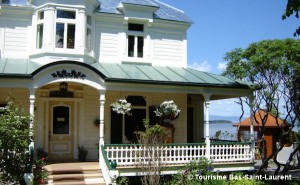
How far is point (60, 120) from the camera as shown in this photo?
51.3 ft

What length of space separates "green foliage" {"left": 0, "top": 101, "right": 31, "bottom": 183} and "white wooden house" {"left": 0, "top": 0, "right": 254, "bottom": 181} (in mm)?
2181

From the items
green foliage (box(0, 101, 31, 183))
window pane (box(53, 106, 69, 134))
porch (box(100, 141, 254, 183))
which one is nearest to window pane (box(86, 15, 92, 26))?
window pane (box(53, 106, 69, 134))

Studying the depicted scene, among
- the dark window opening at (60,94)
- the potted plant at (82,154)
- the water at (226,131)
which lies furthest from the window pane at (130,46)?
the water at (226,131)

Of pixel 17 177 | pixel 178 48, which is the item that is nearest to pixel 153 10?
pixel 178 48

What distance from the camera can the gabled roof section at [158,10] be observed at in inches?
676

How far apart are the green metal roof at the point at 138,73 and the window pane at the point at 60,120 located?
7.13 feet

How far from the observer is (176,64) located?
58.6ft

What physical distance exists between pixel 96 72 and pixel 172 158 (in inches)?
176

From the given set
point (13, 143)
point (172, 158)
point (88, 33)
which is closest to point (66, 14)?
point (88, 33)

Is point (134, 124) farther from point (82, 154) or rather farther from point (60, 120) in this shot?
point (60, 120)

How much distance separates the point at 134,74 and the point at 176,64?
358 centimetres

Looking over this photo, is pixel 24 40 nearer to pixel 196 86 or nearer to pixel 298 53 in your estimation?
pixel 196 86

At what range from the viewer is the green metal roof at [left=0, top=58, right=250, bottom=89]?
13.3 metres

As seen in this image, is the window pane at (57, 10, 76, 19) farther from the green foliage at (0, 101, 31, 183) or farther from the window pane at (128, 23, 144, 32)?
the green foliage at (0, 101, 31, 183)
